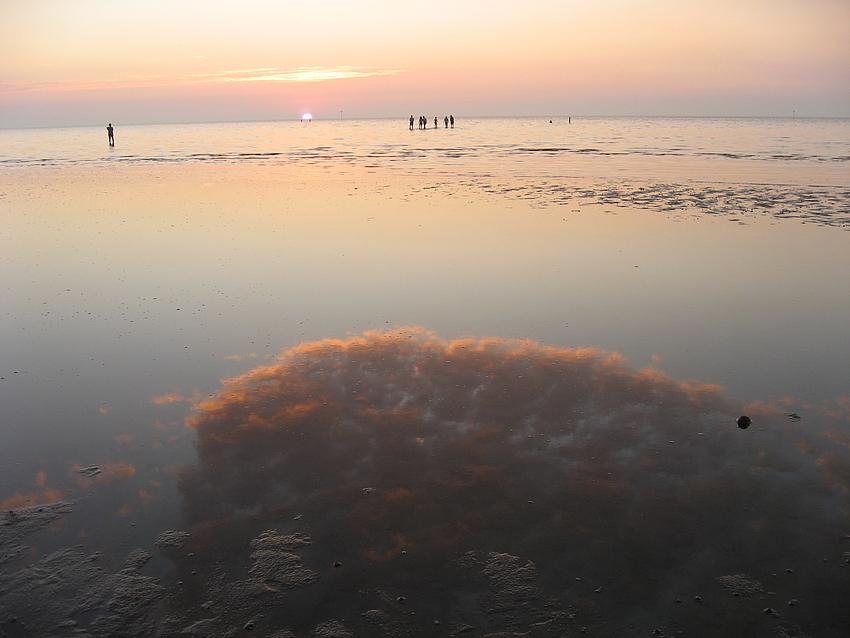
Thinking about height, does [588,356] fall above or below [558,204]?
below

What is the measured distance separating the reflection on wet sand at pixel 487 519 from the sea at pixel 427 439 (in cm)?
3

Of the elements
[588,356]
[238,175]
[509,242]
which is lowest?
[588,356]

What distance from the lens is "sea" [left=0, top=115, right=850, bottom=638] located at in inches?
189

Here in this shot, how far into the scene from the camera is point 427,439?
23.1 ft

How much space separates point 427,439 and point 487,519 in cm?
152

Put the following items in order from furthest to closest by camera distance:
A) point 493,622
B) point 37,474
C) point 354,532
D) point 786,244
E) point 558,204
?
point 558,204 < point 786,244 < point 37,474 < point 354,532 < point 493,622

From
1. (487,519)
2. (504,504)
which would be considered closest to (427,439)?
(504,504)

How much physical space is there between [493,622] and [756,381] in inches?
227

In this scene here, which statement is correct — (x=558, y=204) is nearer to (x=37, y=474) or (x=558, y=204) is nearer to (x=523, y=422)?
(x=523, y=422)

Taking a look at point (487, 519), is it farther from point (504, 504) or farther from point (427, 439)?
point (427, 439)

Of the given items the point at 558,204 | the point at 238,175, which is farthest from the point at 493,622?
the point at 238,175

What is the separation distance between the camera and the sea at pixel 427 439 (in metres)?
4.80

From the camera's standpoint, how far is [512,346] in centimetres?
966

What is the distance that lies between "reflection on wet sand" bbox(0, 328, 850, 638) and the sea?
3 centimetres
